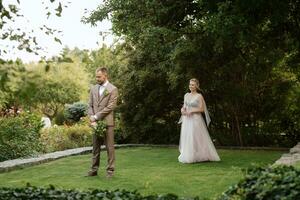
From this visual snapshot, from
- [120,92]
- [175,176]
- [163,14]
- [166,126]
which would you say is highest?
[163,14]

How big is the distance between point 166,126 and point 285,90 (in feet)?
14.0

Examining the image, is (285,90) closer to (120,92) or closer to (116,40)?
(120,92)

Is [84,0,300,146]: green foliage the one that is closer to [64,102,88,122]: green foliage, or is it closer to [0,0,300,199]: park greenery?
[0,0,300,199]: park greenery

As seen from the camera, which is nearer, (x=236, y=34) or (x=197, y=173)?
(x=197, y=173)

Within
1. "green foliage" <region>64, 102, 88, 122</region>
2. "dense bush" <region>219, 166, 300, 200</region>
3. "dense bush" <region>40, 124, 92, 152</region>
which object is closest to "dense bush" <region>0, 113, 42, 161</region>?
"dense bush" <region>40, 124, 92, 152</region>

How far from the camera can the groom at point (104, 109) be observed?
984 centimetres

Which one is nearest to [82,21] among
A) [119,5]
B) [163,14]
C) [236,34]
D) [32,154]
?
[119,5]

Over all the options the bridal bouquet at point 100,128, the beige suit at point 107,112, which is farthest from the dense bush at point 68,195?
the beige suit at point 107,112

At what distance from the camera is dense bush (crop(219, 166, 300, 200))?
164 inches

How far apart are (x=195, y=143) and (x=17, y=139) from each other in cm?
468

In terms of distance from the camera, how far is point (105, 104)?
32.5 ft

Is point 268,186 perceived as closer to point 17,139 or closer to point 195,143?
point 195,143

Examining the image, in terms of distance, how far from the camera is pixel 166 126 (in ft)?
60.6

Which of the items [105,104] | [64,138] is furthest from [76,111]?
[105,104]
